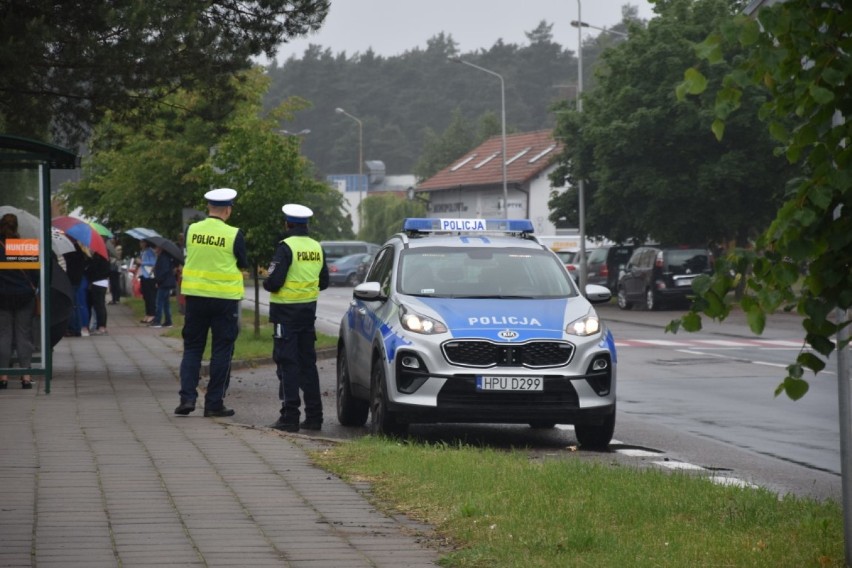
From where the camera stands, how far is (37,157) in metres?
14.4

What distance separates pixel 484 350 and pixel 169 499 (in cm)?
388

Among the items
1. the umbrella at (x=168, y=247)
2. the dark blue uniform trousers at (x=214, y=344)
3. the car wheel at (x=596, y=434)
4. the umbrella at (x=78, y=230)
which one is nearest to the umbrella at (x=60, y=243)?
the umbrella at (x=78, y=230)

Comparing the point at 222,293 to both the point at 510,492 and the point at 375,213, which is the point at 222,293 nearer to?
the point at 510,492

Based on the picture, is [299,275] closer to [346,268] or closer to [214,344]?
[214,344]

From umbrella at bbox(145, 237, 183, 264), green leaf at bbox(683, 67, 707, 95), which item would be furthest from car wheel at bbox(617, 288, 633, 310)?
green leaf at bbox(683, 67, 707, 95)

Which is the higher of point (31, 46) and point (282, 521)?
point (31, 46)

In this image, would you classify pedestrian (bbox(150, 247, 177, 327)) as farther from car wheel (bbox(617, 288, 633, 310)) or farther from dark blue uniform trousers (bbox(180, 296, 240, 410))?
car wheel (bbox(617, 288, 633, 310))

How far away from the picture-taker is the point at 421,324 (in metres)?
11.8

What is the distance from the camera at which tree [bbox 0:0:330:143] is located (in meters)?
15.8

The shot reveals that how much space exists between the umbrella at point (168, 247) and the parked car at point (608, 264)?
22786mm

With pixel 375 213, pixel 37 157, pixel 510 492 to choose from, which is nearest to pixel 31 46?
pixel 37 157

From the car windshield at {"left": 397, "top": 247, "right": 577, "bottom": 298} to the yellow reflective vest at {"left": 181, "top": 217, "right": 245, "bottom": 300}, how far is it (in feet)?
4.72

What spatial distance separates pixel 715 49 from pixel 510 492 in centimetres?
419

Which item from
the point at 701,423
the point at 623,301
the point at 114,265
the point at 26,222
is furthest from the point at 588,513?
the point at 623,301
